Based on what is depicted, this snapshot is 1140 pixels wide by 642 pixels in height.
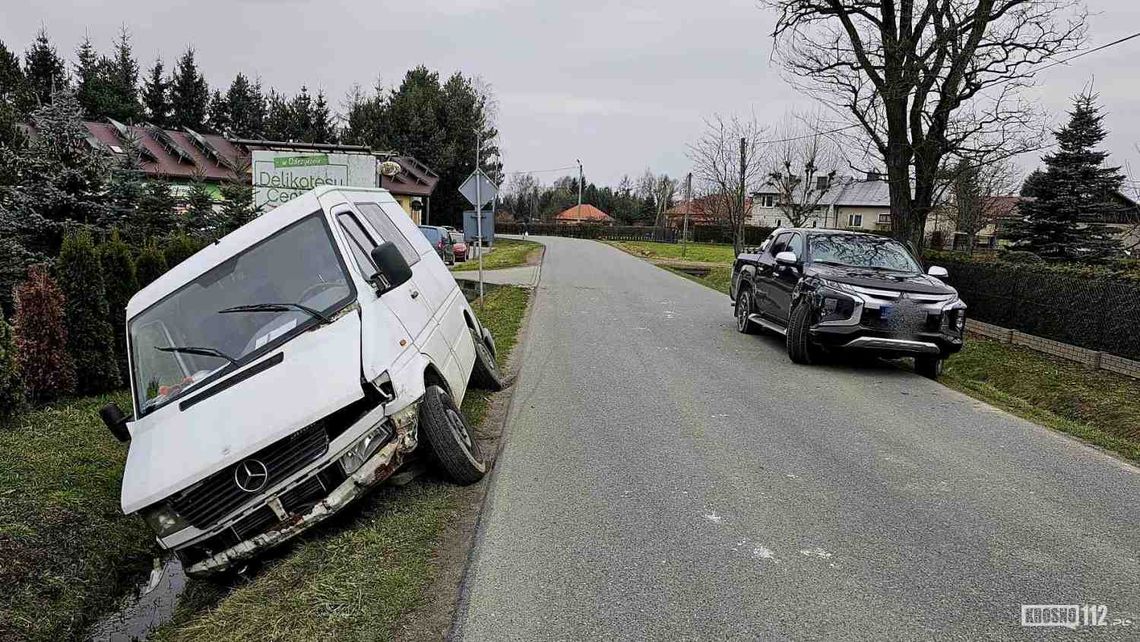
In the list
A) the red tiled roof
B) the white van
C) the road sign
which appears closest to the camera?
the white van

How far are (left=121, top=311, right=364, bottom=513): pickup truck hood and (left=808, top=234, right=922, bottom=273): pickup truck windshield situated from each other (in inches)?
302

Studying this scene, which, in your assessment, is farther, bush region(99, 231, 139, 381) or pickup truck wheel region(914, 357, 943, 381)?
pickup truck wheel region(914, 357, 943, 381)

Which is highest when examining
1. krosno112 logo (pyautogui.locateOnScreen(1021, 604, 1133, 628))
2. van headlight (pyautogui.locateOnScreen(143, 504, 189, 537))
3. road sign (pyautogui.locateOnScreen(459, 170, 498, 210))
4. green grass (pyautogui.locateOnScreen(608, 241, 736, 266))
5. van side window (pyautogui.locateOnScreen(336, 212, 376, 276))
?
road sign (pyautogui.locateOnScreen(459, 170, 498, 210))

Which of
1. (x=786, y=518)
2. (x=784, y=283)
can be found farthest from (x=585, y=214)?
(x=786, y=518)

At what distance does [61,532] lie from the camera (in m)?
5.05

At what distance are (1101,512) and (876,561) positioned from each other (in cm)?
195

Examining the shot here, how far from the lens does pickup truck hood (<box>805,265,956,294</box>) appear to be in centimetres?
919

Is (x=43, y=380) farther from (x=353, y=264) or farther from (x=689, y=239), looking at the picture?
(x=689, y=239)

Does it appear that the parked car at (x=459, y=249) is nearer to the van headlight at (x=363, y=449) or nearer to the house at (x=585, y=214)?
the van headlight at (x=363, y=449)

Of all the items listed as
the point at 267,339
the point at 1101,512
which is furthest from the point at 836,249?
the point at 267,339

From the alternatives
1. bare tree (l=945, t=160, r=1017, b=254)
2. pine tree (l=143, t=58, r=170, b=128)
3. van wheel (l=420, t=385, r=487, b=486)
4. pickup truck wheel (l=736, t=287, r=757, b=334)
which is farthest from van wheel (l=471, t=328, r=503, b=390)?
pine tree (l=143, t=58, r=170, b=128)

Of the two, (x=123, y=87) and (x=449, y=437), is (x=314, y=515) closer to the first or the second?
(x=449, y=437)

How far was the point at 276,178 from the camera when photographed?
59.9 feet

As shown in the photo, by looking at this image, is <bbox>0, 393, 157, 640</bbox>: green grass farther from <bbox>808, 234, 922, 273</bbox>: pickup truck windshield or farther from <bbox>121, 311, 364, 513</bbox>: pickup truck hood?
<bbox>808, 234, 922, 273</bbox>: pickup truck windshield
